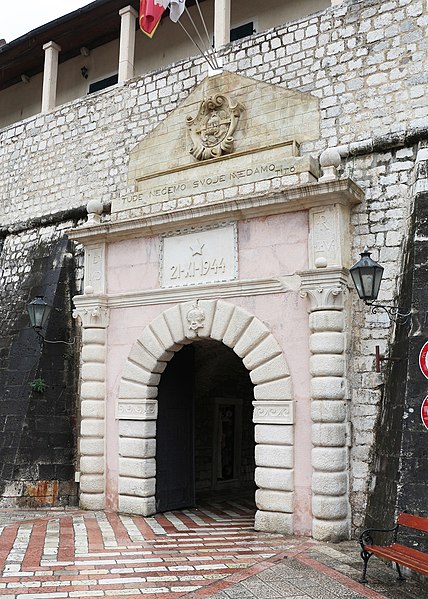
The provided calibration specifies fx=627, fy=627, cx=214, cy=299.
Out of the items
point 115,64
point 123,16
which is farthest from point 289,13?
point 115,64

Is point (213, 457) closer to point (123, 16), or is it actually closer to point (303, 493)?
point (303, 493)

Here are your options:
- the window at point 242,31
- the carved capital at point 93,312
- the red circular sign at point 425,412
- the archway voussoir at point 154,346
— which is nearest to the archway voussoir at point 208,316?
the archway voussoir at point 154,346

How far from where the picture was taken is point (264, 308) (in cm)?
763

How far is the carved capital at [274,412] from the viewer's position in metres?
7.21

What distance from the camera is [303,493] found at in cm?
700

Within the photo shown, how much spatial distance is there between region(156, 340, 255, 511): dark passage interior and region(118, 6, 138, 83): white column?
469cm

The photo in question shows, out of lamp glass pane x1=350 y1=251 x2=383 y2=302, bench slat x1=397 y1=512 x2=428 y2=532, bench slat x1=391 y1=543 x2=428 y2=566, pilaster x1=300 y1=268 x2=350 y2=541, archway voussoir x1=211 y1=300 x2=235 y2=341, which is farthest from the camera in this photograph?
archway voussoir x1=211 y1=300 x2=235 y2=341

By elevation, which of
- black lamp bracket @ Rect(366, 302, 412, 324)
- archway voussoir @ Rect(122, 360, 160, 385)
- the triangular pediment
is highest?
the triangular pediment

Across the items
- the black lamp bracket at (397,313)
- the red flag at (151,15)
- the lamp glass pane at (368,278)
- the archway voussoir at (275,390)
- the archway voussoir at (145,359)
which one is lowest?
the archway voussoir at (275,390)

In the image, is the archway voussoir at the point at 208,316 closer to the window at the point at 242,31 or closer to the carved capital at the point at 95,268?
the carved capital at the point at 95,268

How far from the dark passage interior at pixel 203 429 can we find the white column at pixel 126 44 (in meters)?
4.69

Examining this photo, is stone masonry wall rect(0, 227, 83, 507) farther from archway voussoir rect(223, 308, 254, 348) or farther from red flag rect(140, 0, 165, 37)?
red flag rect(140, 0, 165, 37)

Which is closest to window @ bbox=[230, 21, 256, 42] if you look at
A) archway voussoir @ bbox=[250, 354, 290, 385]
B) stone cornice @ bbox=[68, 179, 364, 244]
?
stone cornice @ bbox=[68, 179, 364, 244]

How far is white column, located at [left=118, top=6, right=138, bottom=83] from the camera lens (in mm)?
10445
